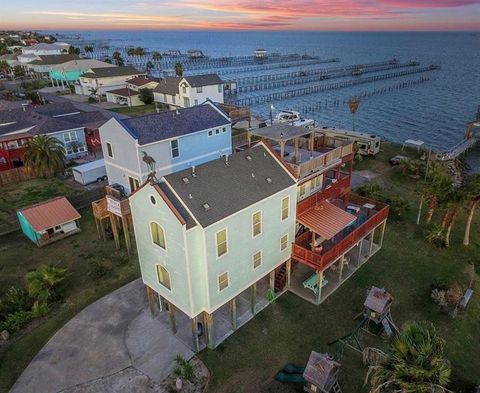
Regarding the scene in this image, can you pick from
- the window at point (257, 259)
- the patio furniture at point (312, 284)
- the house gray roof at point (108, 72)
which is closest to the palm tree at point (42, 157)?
the window at point (257, 259)

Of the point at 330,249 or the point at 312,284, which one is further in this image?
the point at 312,284

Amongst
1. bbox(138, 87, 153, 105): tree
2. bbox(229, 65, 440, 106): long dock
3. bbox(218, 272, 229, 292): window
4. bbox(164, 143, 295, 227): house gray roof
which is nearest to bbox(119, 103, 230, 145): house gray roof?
bbox(164, 143, 295, 227): house gray roof

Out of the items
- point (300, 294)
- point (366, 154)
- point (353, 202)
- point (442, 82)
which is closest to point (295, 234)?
point (300, 294)

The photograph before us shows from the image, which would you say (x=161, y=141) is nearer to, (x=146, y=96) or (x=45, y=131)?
(x=45, y=131)

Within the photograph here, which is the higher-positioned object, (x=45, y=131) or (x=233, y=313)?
(x=45, y=131)

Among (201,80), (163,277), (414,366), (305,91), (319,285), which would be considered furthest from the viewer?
(305,91)

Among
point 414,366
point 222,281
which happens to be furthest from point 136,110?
point 414,366
